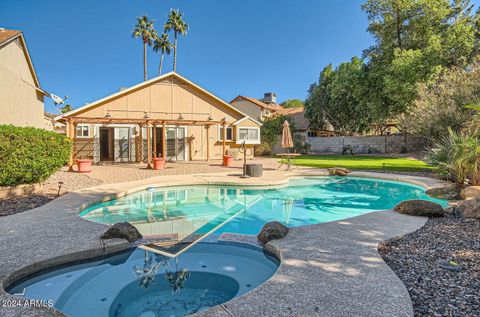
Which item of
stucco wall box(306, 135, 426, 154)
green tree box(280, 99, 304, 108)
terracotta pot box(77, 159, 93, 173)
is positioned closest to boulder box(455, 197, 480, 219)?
terracotta pot box(77, 159, 93, 173)

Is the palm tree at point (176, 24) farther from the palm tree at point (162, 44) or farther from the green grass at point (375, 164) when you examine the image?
the green grass at point (375, 164)

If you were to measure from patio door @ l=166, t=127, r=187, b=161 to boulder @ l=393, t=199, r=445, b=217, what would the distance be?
16878mm

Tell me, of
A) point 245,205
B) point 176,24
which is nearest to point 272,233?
point 245,205

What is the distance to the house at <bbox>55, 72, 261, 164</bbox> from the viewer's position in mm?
18875

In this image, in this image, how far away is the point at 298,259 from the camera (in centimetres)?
385

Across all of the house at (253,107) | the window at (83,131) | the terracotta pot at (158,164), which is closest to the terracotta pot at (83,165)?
the terracotta pot at (158,164)

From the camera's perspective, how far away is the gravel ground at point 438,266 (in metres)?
2.87

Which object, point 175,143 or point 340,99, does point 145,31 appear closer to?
point 175,143

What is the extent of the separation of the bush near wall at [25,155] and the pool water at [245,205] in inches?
90.2

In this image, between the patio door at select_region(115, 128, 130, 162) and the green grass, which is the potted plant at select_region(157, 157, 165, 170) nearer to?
the patio door at select_region(115, 128, 130, 162)

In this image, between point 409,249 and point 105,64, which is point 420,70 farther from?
point 105,64

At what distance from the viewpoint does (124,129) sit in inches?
781

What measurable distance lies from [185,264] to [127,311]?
1.19 meters

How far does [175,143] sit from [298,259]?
18521 millimetres
